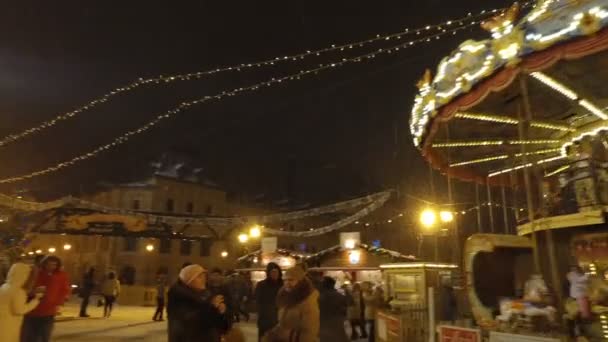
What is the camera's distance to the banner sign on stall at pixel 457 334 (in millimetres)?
6052

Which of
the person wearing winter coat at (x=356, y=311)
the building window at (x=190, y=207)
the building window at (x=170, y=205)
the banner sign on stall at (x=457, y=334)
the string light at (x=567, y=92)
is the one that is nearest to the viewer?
the banner sign on stall at (x=457, y=334)

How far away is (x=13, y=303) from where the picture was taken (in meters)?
5.91

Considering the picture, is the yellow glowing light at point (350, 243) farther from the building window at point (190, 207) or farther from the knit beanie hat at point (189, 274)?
the building window at point (190, 207)

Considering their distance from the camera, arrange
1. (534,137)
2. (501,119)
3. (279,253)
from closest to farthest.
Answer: (501,119) < (534,137) < (279,253)

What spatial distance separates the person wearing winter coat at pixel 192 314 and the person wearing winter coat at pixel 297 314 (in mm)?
894

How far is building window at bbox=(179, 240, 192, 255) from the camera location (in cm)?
5166

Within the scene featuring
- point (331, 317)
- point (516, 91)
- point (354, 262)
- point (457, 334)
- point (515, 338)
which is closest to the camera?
point (515, 338)

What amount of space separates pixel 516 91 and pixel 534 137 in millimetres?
4689

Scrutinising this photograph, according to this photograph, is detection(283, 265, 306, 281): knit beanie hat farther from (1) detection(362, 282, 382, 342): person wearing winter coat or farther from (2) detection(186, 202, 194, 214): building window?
(2) detection(186, 202, 194, 214): building window

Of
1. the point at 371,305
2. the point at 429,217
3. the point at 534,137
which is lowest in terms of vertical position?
the point at 371,305

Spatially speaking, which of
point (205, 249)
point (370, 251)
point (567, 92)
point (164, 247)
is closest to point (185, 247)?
point (205, 249)

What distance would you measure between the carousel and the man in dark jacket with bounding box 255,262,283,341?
8.84 feet

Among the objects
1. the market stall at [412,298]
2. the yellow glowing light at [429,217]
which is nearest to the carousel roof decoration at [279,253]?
the yellow glowing light at [429,217]

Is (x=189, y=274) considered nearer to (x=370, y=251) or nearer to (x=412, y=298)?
(x=412, y=298)
